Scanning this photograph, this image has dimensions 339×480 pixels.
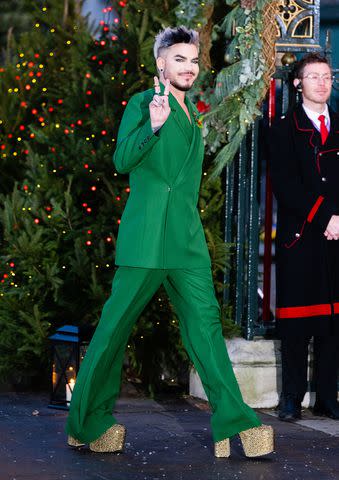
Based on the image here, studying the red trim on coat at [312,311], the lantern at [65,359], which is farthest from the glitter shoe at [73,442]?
the red trim on coat at [312,311]

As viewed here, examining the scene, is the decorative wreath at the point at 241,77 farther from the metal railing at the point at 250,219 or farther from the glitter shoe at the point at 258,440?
the glitter shoe at the point at 258,440

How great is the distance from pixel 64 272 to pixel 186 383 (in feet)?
3.42

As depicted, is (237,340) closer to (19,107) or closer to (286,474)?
(286,474)

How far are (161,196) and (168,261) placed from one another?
0.99ft

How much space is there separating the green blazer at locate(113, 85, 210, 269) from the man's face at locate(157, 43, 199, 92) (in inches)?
3.2

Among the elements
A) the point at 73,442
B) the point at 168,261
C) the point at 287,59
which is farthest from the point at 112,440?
the point at 287,59

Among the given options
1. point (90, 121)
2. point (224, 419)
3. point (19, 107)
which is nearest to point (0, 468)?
point (224, 419)

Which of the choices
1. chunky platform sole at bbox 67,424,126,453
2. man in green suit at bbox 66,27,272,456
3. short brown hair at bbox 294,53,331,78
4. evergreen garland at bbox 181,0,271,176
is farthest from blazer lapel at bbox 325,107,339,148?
chunky platform sole at bbox 67,424,126,453

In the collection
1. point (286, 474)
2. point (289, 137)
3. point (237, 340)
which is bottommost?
point (286, 474)

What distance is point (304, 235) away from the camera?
7.12m

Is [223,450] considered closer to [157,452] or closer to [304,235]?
[157,452]

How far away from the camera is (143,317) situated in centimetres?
769

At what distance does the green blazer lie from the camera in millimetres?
5840

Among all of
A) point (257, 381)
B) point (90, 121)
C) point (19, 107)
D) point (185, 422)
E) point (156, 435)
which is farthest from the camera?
point (19, 107)
